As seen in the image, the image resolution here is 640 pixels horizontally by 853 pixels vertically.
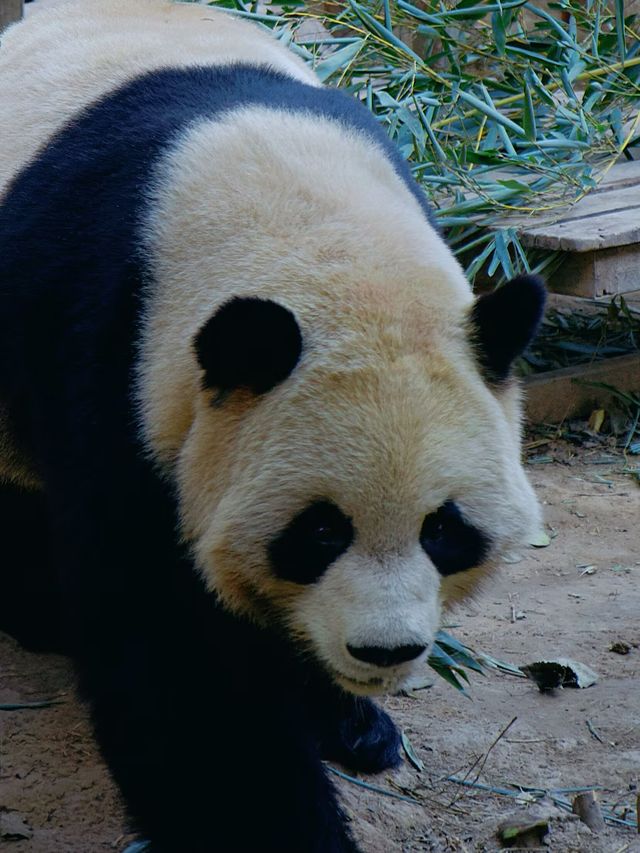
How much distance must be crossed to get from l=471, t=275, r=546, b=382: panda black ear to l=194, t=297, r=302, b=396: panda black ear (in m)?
0.35

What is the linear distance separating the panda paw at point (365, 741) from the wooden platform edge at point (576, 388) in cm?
250

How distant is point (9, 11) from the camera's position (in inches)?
155

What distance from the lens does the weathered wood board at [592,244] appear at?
442 cm

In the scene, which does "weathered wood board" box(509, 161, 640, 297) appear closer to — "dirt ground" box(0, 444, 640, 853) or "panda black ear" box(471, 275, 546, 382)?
"dirt ground" box(0, 444, 640, 853)

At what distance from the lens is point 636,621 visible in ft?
12.0

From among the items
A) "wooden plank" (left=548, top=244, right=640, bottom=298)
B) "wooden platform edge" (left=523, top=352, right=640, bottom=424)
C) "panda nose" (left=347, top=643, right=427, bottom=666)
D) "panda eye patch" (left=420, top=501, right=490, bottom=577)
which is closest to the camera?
"panda nose" (left=347, top=643, right=427, bottom=666)

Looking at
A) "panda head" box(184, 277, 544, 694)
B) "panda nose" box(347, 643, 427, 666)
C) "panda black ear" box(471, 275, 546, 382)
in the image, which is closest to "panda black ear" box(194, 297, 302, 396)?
"panda head" box(184, 277, 544, 694)

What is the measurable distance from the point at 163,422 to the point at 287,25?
118 inches

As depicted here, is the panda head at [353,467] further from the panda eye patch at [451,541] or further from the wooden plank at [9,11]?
the wooden plank at [9,11]

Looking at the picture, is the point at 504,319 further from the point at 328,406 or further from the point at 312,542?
the point at 312,542

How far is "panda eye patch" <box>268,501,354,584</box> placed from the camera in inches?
80.4

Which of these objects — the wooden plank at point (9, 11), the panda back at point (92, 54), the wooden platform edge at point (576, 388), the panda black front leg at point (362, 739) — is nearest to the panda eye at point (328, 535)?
the panda black front leg at point (362, 739)

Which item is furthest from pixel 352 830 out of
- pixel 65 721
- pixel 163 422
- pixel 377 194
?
pixel 377 194

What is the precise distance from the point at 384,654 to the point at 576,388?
3486 millimetres
